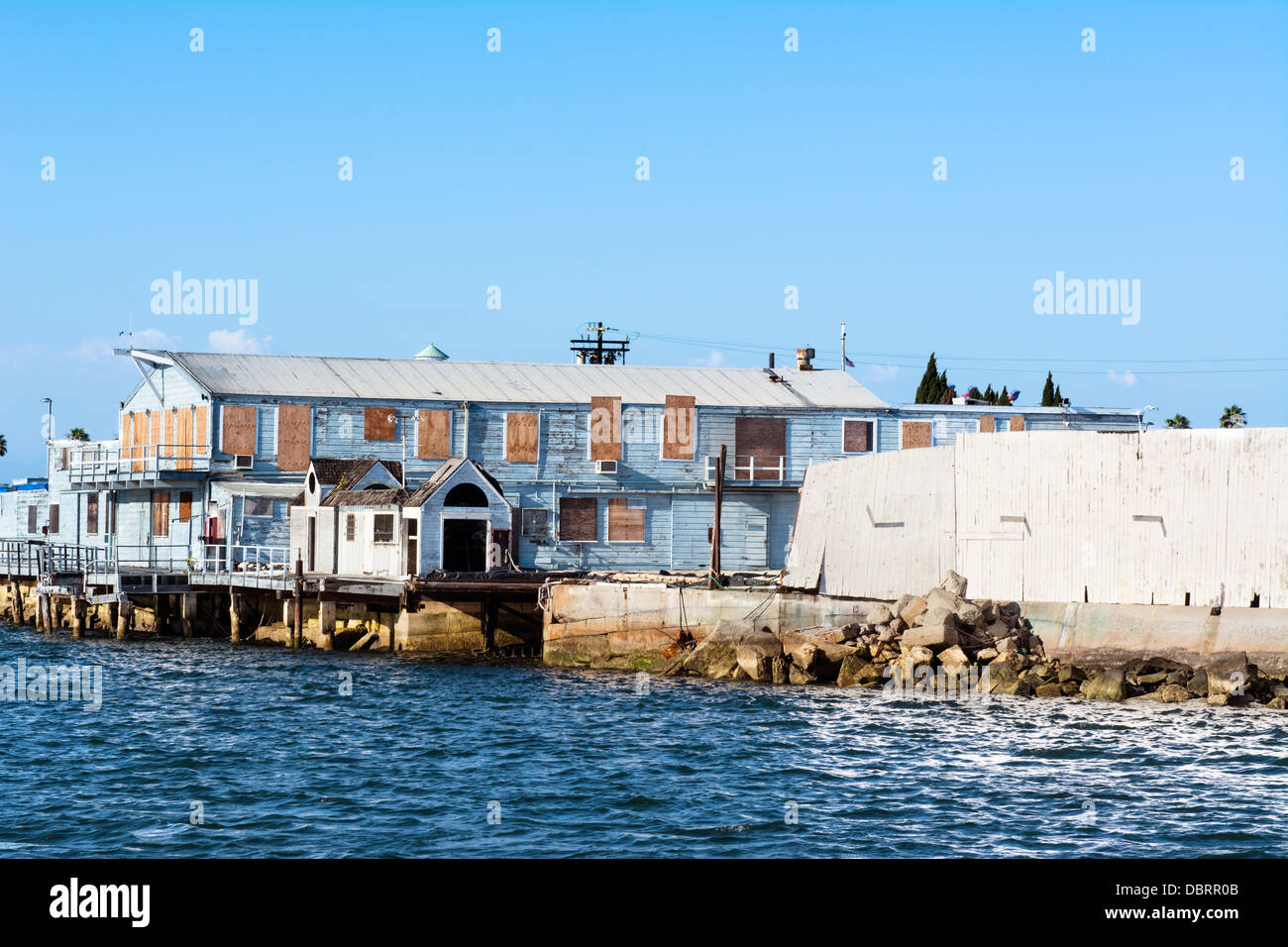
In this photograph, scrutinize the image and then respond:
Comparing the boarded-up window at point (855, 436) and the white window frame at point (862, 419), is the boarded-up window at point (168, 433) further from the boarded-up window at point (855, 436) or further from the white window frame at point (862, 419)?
the boarded-up window at point (855, 436)

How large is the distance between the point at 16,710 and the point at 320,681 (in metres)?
6.85

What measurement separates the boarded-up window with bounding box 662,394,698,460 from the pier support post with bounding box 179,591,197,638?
55.7 feet

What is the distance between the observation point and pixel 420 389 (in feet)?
159

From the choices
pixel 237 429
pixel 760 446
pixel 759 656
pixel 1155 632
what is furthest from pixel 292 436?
pixel 1155 632

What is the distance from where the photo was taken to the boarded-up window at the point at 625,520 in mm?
48375

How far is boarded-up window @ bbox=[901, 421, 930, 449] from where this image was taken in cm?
5206

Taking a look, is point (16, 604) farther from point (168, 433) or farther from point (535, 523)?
point (535, 523)

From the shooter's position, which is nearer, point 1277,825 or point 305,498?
point 1277,825

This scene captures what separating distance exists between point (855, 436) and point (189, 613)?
24905 millimetres

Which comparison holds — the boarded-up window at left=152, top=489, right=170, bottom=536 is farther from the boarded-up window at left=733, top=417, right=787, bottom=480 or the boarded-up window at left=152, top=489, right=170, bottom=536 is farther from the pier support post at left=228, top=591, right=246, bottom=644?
the boarded-up window at left=733, top=417, right=787, bottom=480

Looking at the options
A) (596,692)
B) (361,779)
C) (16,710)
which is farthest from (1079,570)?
(16,710)

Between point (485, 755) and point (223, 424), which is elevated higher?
point (223, 424)
